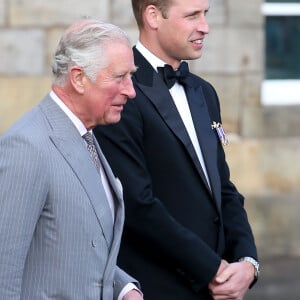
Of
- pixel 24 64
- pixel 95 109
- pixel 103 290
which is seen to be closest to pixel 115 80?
pixel 95 109

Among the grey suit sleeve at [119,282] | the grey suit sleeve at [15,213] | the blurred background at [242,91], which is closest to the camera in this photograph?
the grey suit sleeve at [15,213]

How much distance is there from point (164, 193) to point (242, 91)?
4.72 meters

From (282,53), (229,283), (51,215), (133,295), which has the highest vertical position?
(51,215)

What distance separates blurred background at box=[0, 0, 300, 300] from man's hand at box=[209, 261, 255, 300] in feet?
13.5

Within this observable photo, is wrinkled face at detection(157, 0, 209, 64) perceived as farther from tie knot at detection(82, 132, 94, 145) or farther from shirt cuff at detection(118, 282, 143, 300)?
shirt cuff at detection(118, 282, 143, 300)

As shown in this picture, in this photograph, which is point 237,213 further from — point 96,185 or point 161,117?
point 96,185

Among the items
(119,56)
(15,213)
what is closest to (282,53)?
(119,56)

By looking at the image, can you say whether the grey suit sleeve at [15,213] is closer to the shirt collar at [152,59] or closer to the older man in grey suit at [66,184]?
the older man in grey suit at [66,184]

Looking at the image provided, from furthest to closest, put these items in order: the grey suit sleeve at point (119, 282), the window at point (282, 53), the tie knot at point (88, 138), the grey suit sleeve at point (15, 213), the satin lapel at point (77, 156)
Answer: the window at point (282, 53), the grey suit sleeve at point (119, 282), the tie knot at point (88, 138), the satin lapel at point (77, 156), the grey suit sleeve at point (15, 213)

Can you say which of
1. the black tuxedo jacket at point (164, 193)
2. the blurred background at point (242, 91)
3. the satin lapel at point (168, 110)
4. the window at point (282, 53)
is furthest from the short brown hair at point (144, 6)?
the window at point (282, 53)

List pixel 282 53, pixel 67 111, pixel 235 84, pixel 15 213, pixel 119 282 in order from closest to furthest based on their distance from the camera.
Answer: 1. pixel 15 213
2. pixel 67 111
3. pixel 119 282
4. pixel 235 84
5. pixel 282 53

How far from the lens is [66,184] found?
350 centimetres

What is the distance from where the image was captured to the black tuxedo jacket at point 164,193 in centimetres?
425

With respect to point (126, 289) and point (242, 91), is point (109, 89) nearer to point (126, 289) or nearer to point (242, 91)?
point (126, 289)
